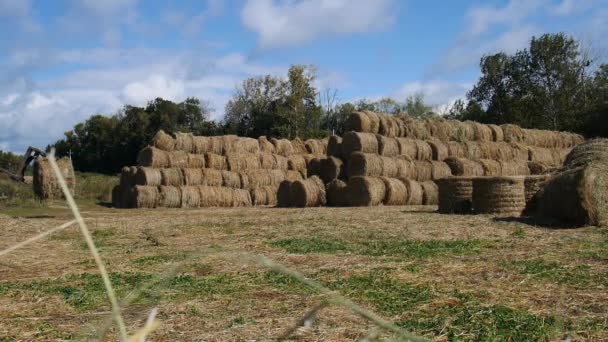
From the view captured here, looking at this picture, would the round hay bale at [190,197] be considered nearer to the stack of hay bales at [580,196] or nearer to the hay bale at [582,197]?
the stack of hay bales at [580,196]

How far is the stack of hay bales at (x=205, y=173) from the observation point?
22.0m

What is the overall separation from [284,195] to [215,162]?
366 centimetres

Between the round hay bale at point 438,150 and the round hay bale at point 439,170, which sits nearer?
the round hay bale at point 439,170

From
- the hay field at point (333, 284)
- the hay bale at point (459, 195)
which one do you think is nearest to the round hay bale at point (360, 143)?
the hay bale at point (459, 195)

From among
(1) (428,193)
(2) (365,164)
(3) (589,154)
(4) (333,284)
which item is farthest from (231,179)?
(4) (333,284)

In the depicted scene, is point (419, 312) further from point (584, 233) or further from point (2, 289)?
point (584, 233)

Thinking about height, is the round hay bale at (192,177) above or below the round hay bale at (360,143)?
below

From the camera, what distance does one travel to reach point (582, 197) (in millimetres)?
10766

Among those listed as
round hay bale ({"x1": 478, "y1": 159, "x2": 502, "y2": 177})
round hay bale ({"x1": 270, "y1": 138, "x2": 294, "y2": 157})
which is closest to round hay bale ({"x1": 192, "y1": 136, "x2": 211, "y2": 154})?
round hay bale ({"x1": 270, "y1": 138, "x2": 294, "y2": 157})

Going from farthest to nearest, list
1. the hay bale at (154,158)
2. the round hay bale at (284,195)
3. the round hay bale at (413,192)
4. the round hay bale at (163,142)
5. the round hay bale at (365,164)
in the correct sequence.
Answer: the round hay bale at (163,142), the hay bale at (154,158), the round hay bale at (284,195), the round hay bale at (365,164), the round hay bale at (413,192)

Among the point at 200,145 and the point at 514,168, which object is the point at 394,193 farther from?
the point at 200,145

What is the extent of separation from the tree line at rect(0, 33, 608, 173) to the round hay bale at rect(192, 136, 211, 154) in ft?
32.1

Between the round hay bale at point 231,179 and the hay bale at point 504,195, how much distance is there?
11.8 m

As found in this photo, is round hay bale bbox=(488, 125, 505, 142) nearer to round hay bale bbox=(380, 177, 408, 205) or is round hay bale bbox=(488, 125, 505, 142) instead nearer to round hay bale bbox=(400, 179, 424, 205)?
round hay bale bbox=(400, 179, 424, 205)
